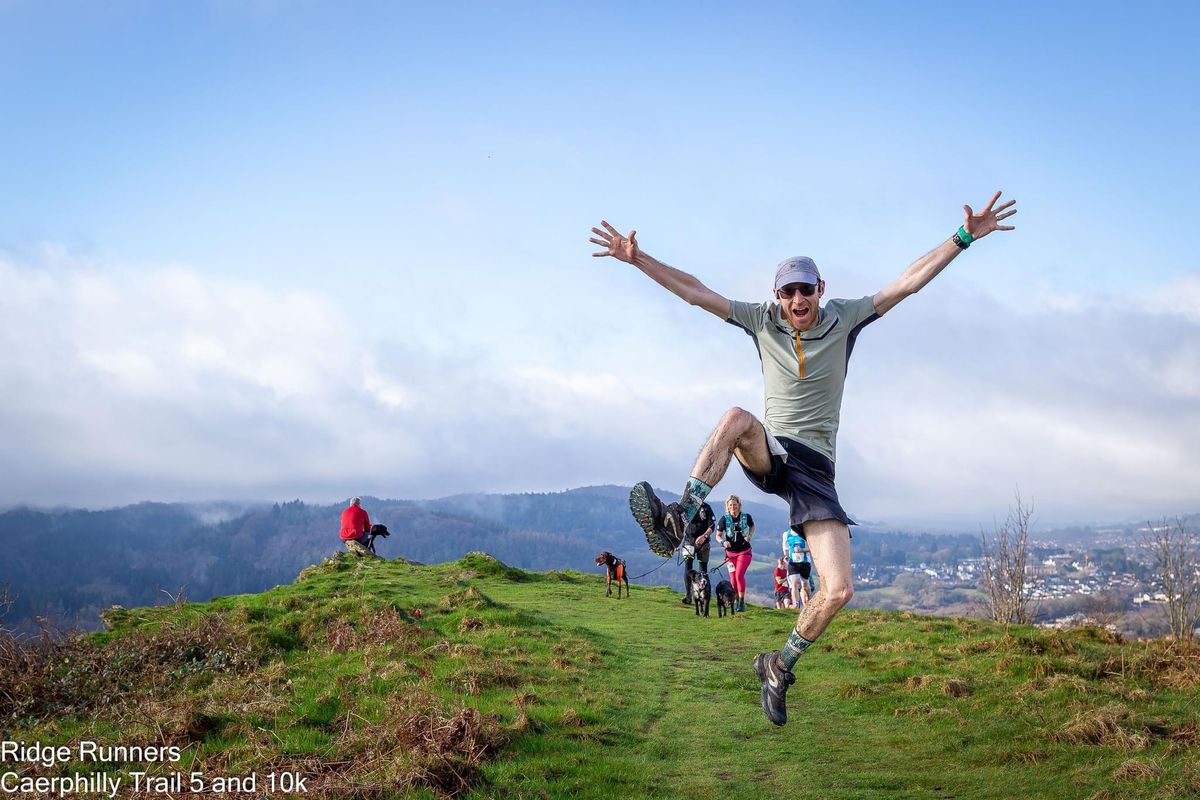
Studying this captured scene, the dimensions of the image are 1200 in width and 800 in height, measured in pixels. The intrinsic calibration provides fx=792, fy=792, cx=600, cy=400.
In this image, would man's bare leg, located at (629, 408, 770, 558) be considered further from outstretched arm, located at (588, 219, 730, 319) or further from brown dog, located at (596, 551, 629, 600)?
brown dog, located at (596, 551, 629, 600)

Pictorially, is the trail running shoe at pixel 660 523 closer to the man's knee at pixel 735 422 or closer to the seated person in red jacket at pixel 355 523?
the man's knee at pixel 735 422

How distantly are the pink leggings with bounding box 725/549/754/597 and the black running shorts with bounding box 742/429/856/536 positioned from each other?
518 inches

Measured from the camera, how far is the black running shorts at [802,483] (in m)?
7.44

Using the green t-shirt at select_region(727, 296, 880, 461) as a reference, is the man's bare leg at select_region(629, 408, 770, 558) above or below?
below

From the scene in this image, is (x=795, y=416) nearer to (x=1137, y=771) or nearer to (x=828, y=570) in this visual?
(x=828, y=570)

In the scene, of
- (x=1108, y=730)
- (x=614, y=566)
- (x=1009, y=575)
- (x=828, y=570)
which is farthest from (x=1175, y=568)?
(x=828, y=570)

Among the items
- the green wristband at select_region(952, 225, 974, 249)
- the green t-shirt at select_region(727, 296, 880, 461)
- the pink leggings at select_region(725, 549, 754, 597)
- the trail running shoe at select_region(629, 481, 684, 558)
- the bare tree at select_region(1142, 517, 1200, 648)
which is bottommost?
the bare tree at select_region(1142, 517, 1200, 648)

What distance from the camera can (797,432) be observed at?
7.67 metres

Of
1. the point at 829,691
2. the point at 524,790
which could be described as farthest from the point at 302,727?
the point at 829,691

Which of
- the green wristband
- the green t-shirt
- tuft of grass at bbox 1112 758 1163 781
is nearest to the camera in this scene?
tuft of grass at bbox 1112 758 1163 781

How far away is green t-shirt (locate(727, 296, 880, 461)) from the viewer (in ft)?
25.4

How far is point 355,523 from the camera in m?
28.0

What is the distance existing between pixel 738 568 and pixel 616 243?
1448 centimetres

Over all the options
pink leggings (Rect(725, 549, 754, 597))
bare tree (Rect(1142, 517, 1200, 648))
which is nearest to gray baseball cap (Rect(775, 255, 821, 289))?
pink leggings (Rect(725, 549, 754, 597))
